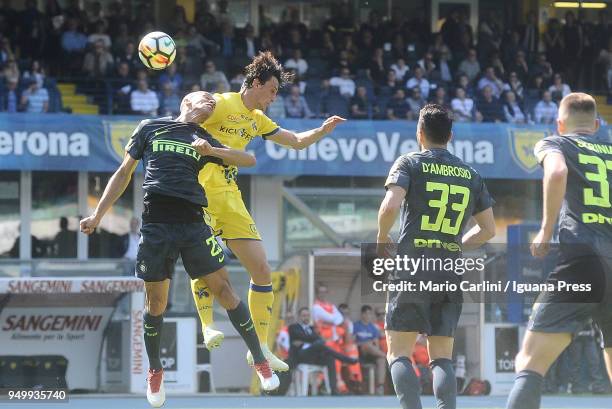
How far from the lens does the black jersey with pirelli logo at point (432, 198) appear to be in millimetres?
8773

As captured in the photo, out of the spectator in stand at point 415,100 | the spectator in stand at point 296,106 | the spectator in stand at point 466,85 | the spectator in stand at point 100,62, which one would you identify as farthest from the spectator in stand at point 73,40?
the spectator in stand at point 466,85

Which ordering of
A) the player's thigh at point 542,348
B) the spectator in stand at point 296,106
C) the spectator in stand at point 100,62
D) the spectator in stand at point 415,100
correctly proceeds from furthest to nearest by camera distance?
the spectator in stand at point 415,100, the spectator in stand at point 100,62, the spectator in stand at point 296,106, the player's thigh at point 542,348

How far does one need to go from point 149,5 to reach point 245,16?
82.7 inches

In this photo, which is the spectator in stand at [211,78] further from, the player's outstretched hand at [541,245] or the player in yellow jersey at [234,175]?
the player's outstretched hand at [541,245]

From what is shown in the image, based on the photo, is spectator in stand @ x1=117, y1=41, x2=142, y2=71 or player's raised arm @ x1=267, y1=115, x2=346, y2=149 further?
spectator in stand @ x1=117, y1=41, x2=142, y2=71

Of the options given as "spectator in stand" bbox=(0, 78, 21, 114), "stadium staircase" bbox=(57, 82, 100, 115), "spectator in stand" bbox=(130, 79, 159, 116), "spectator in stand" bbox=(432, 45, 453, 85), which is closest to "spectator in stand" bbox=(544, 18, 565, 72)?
"spectator in stand" bbox=(432, 45, 453, 85)

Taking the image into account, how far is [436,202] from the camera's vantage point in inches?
347

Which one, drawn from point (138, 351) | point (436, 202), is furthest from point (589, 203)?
point (138, 351)

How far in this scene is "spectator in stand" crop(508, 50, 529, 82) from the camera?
90.2ft

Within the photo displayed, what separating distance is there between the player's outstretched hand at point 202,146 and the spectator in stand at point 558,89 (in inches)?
703

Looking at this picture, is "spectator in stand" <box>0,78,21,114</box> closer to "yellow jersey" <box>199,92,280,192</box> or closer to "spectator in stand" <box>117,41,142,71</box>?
"spectator in stand" <box>117,41,142,71</box>

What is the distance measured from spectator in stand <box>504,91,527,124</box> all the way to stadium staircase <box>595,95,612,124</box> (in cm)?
234

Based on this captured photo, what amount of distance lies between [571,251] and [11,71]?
1701cm

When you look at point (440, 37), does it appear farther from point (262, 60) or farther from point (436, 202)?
point (436, 202)
